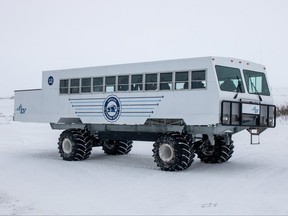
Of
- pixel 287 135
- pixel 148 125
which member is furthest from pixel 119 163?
pixel 287 135

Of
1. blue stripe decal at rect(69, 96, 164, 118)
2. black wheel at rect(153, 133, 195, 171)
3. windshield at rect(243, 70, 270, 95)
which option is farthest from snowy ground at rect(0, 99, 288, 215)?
windshield at rect(243, 70, 270, 95)

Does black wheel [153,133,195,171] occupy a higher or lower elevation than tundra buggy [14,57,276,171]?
lower

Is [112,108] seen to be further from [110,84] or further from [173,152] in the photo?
[173,152]

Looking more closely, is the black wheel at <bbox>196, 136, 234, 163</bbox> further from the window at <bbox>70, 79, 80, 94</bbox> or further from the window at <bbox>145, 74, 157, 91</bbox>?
the window at <bbox>70, 79, 80, 94</bbox>

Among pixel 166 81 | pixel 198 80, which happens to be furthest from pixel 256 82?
pixel 166 81

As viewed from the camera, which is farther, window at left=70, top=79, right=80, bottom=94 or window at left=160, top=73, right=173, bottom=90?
window at left=70, top=79, right=80, bottom=94

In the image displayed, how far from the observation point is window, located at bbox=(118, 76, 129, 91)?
1558 centimetres

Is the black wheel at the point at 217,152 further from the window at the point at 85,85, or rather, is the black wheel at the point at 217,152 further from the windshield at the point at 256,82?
the window at the point at 85,85

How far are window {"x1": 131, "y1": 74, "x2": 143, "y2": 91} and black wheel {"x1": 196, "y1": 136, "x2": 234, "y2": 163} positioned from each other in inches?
121

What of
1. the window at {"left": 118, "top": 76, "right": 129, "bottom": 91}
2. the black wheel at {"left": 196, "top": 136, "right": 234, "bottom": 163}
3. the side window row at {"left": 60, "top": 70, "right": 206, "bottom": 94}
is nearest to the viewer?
the side window row at {"left": 60, "top": 70, "right": 206, "bottom": 94}

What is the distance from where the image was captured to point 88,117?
1694 centimetres

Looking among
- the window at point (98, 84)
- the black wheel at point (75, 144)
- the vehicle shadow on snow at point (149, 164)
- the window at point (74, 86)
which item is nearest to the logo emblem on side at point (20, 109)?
the black wheel at point (75, 144)

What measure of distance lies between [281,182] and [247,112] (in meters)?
2.79

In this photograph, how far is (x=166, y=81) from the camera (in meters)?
14.5
